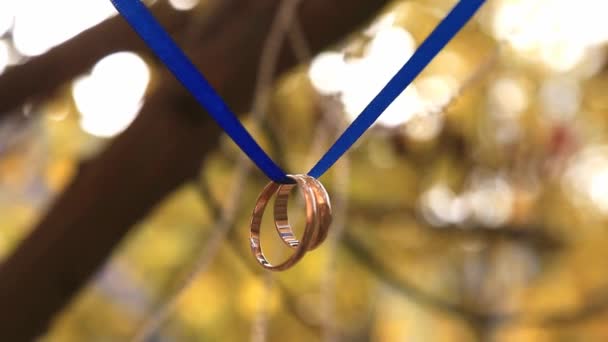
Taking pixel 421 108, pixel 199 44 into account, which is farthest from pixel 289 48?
pixel 421 108

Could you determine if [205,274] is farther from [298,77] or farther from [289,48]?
[289,48]

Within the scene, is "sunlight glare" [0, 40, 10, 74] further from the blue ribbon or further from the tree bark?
the blue ribbon

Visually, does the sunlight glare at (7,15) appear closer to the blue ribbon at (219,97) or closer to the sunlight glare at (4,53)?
the sunlight glare at (4,53)

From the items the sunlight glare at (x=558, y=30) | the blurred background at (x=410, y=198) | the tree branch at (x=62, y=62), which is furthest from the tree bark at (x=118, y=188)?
the sunlight glare at (x=558, y=30)

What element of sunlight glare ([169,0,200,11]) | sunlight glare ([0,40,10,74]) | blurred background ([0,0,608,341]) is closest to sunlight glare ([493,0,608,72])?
blurred background ([0,0,608,341])

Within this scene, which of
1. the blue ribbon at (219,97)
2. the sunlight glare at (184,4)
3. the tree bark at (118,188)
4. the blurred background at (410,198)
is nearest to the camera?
the blue ribbon at (219,97)

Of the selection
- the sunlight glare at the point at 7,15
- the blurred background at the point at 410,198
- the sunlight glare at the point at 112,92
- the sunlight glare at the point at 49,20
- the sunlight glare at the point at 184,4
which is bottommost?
the blurred background at the point at 410,198
